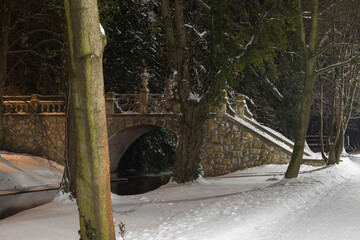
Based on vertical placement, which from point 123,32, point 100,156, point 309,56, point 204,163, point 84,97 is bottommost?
point 204,163

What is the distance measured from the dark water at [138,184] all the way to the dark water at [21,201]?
396 cm

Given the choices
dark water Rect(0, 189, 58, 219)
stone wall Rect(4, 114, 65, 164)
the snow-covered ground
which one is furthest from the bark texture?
stone wall Rect(4, 114, 65, 164)

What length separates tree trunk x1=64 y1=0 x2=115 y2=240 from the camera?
13.3 ft

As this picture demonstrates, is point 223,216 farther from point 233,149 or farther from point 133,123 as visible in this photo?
point 133,123

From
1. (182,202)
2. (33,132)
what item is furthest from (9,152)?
(182,202)

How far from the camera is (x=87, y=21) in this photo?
406cm

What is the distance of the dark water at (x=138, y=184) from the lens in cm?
1855

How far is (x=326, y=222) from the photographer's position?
6.84 m

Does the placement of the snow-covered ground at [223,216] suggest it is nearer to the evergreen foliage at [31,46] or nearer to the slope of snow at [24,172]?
the slope of snow at [24,172]

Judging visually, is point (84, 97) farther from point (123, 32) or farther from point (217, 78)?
point (123, 32)

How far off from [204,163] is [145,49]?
10061 mm

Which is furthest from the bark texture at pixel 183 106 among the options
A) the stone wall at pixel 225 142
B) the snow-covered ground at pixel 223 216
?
the stone wall at pixel 225 142

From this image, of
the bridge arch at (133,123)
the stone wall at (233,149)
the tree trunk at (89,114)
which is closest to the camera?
the tree trunk at (89,114)

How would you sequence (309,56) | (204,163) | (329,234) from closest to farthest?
(329,234) → (309,56) → (204,163)
